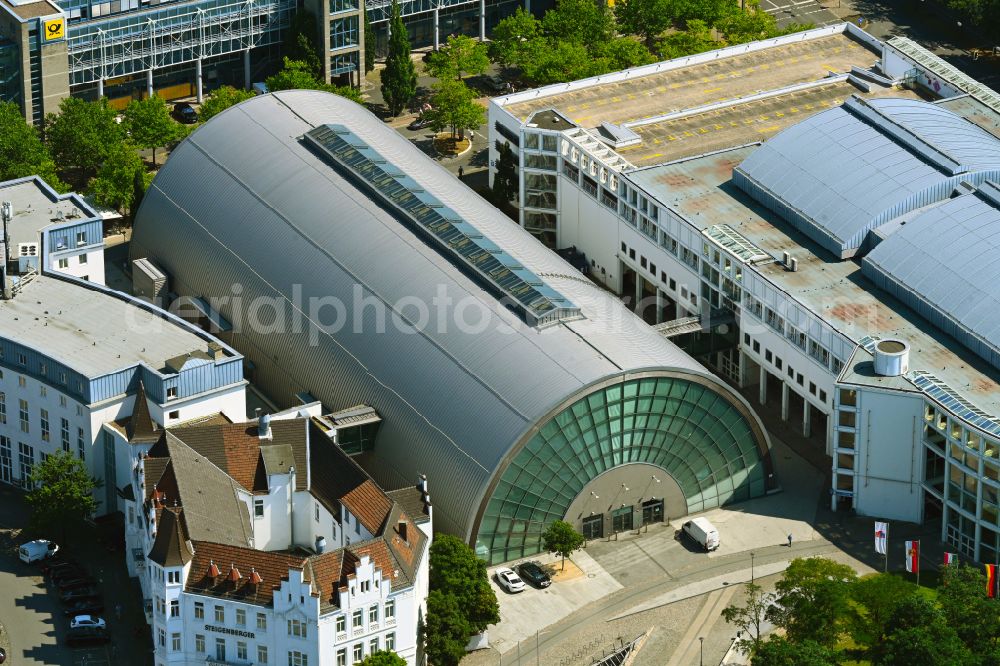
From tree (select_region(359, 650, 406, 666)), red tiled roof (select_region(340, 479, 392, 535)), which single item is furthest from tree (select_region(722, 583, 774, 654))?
red tiled roof (select_region(340, 479, 392, 535))

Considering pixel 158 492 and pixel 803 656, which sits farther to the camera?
pixel 158 492

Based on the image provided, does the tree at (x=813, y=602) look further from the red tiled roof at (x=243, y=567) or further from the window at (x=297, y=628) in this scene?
the red tiled roof at (x=243, y=567)

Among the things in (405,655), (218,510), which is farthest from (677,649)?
(218,510)

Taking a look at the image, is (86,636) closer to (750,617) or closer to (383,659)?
(383,659)

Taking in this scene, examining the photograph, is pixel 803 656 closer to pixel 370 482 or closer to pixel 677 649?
pixel 677 649

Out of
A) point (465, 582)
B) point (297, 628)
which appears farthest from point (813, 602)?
point (297, 628)

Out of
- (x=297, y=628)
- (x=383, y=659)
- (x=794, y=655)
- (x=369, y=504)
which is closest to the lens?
(x=297, y=628)
